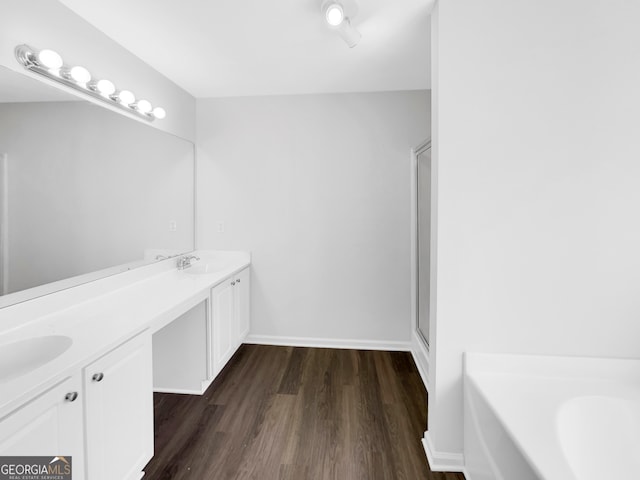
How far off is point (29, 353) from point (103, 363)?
343 mm

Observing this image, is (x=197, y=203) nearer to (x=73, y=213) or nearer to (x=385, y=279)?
(x=73, y=213)

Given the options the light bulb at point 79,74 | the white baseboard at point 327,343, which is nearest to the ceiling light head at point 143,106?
the light bulb at point 79,74

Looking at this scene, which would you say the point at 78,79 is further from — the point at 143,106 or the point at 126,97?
the point at 143,106

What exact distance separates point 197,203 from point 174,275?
0.86 metres

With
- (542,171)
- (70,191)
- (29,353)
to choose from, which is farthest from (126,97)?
(542,171)

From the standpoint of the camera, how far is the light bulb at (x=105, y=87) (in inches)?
73.5

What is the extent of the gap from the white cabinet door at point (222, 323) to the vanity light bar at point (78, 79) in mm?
1351

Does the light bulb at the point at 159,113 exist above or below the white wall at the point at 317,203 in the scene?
above

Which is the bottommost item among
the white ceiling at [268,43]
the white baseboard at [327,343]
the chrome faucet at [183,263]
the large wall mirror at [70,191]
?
the white baseboard at [327,343]

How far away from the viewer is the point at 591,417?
4.43 ft

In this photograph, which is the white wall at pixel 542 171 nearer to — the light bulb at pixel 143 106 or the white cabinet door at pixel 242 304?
the white cabinet door at pixel 242 304

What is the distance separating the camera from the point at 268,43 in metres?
2.09

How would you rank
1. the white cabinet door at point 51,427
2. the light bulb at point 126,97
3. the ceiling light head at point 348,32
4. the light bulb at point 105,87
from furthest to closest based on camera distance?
1. the light bulb at point 126,97
2. the light bulb at point 105,87
3. the ceiling light head at point 348,32
4. the white cabinet door at point 51,427

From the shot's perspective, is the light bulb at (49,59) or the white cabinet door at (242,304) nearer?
the light bulb at (49,59)
